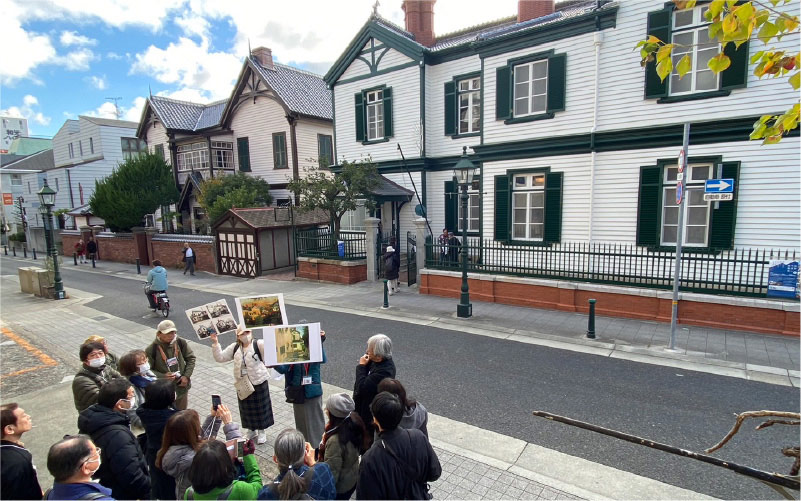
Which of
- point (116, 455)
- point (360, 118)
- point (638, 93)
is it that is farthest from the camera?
point (360, 118)

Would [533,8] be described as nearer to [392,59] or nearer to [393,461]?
[392,59]

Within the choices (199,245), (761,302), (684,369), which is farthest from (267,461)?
(199,245)

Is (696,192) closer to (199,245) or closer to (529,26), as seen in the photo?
(529,26)

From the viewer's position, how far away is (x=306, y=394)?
5074 mm

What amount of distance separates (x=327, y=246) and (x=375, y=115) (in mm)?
6834

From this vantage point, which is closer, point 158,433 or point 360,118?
point 158,433

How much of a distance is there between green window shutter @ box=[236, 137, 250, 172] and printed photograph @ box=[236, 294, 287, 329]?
24.5 m

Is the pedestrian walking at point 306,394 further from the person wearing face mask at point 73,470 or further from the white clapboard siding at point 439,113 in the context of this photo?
the white clapboard siding at point 439,113

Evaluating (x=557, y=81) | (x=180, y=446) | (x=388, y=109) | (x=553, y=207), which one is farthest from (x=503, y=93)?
(x=180, y=446)

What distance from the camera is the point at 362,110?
20.6 meters

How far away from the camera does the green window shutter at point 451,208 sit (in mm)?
18859

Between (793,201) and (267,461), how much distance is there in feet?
43.9

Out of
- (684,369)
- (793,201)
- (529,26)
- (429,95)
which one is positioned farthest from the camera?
(429,95)

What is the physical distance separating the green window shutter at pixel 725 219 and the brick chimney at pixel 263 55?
2557cm
